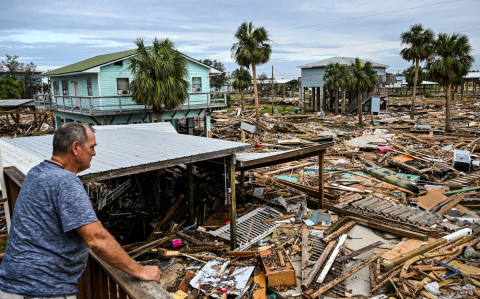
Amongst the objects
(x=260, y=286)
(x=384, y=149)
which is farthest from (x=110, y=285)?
(x=384, y=149)

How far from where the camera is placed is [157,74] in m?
21.0

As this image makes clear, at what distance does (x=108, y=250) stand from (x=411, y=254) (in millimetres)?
8314

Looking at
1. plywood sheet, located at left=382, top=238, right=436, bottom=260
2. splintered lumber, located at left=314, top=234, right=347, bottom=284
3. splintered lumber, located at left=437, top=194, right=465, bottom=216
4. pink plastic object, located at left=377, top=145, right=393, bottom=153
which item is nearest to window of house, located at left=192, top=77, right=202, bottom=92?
pink plastic object, located at left=377, top=145, right=393, bottom=153

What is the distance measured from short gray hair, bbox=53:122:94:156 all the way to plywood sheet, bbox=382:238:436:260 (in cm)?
814

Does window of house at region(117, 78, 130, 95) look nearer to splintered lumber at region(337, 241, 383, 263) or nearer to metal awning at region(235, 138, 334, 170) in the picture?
metal awning at region(235, 138, 334, 170)

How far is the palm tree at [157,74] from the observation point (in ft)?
68.0

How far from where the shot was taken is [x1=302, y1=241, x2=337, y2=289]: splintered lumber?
754 centimetres

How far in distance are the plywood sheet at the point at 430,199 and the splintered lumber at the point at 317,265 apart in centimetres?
570

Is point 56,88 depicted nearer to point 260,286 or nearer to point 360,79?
point 360,79

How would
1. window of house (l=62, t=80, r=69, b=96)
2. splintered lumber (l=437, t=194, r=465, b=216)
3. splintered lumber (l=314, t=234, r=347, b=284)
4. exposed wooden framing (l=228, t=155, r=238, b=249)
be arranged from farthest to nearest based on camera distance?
window of house (l=62, t=80, r=69, b=96) → splintered lumber (l=437, t=194, r=465, b=216) → exposed wooden framing (l=228, t=155, r=238, b=249) → splintered lumber (l=314, t=234, r=347, b=284)

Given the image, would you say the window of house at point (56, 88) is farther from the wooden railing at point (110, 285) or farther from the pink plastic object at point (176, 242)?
the wooden railing at point (110, 285)

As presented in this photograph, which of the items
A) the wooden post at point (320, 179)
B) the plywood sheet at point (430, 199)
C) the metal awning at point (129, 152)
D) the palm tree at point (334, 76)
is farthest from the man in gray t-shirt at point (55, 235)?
the palm tree at point (334, 76)

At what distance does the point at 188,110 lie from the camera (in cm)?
2628

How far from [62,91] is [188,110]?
1263 centimetres
